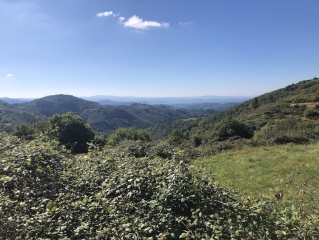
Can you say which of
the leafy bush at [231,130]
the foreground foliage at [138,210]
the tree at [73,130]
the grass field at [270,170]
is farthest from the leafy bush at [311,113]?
the foreground foliage at [138,210]

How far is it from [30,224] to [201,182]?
2.67 metres

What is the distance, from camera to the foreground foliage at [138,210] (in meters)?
2.83

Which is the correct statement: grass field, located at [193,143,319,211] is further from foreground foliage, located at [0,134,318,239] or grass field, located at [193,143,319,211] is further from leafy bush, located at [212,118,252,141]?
leafy bush, located at [212,118,252,141]

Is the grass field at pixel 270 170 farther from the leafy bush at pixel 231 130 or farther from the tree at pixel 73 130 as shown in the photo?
the tree at pixel 73 130

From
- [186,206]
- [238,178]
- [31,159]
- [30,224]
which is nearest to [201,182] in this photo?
[186,206]

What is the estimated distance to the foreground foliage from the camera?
9.27 feet

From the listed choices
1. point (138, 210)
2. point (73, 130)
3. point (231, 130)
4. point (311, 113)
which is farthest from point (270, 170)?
point (73, 130)

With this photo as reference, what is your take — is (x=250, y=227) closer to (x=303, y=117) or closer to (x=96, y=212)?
(x=96, y=212)

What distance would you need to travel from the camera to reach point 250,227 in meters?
2.94

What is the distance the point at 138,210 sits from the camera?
331 cm

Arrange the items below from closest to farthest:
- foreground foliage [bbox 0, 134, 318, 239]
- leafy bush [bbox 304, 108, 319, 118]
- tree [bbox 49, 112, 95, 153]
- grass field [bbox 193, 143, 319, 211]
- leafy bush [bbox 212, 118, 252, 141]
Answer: foreground foliage [bbox 0, 134, 318, 239], grass field [bbox 193, 143, 319, 211], leafy bush [bbox 304, 108, 319, 118], tree [bbox 49, 112, 95, 153], leafy bush [bbox 212, 118, 252, 141]

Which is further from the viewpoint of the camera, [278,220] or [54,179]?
[54,179]

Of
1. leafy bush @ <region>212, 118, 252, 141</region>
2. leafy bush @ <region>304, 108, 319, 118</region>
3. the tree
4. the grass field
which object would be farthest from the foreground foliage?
leafy bush @ <region>212, 118, 252, 141</region>

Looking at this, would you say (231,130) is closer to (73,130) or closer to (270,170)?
(73,130)
